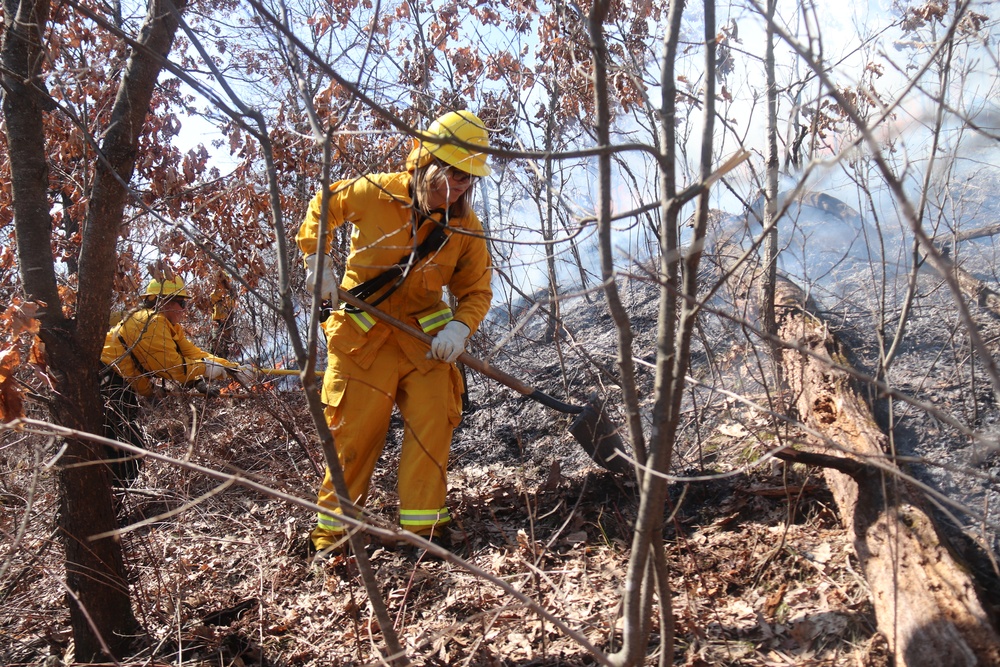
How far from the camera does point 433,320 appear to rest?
3822 millimetres

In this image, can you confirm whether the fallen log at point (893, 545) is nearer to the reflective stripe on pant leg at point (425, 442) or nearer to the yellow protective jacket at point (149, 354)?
the reflective stripe on pant leg at point (425, 442)

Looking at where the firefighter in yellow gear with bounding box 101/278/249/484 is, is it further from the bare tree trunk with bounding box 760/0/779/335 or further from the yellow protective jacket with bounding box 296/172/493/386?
the bare tree trunk with bounding box 760/0/779/335

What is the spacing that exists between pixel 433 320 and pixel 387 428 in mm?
613

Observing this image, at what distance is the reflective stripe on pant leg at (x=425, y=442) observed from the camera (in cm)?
359

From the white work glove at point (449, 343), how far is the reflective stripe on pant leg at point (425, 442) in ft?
0.40

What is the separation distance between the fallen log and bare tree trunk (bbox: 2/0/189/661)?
8.84 ft

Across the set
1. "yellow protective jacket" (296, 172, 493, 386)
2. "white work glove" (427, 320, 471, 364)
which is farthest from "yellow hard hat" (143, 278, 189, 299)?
"white work glove" (427, 320, 471, 364)

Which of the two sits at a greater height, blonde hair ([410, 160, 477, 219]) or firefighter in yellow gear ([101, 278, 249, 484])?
blonde hair ([410, 160, 477, 219])

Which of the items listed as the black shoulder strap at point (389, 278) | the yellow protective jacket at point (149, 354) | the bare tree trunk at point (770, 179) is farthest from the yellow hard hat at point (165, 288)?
the bare tree trunk at point (770, 179)

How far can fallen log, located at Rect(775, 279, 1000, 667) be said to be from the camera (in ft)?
7.00

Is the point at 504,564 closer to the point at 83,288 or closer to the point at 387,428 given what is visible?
the point at 387,428

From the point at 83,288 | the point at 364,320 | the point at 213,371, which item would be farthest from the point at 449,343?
the point at 213,371

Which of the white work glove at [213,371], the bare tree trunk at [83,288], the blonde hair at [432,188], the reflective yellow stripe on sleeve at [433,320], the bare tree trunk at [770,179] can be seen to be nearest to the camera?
the bare tree trunk at [83,288]

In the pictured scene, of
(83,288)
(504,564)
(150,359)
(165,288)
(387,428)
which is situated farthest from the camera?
(165,288)
